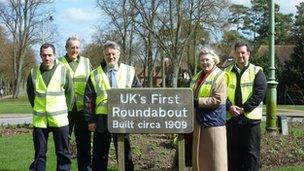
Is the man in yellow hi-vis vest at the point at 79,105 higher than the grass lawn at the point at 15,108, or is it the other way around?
the man in yellow hi-vis vest at the point at 79,105

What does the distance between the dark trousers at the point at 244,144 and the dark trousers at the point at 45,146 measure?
2.35 m

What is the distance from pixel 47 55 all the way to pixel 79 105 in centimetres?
94

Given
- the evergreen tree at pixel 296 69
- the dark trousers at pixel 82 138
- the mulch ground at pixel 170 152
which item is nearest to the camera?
the dark trousers at pixel 82 138

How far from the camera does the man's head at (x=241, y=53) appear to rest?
310 inches

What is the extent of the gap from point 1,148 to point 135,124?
678 centimetres

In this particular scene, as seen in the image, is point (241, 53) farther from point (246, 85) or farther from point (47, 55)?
point (47, 55)

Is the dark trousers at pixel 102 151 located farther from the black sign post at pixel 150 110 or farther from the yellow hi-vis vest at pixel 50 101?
the black sign post at pixel 150 110

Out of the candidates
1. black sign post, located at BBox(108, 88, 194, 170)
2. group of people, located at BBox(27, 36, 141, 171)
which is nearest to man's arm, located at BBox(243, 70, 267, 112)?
black sign post, located at BBox(108, 88, 194, 170)

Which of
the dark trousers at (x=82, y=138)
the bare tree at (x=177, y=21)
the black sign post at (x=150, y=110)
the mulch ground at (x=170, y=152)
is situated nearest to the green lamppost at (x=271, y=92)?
the mulch ground at (x=170, y=152)

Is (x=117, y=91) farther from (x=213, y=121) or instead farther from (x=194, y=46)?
(x=194, y=46)

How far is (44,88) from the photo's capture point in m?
7.96

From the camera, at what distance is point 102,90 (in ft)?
24.8

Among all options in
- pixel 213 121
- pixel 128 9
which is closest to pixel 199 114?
pixel 213 121

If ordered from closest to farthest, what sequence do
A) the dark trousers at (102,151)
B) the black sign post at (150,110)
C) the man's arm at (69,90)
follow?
the black sign post at (150,110), the dark trousers at (102,151), the man's arm at (69,90)
